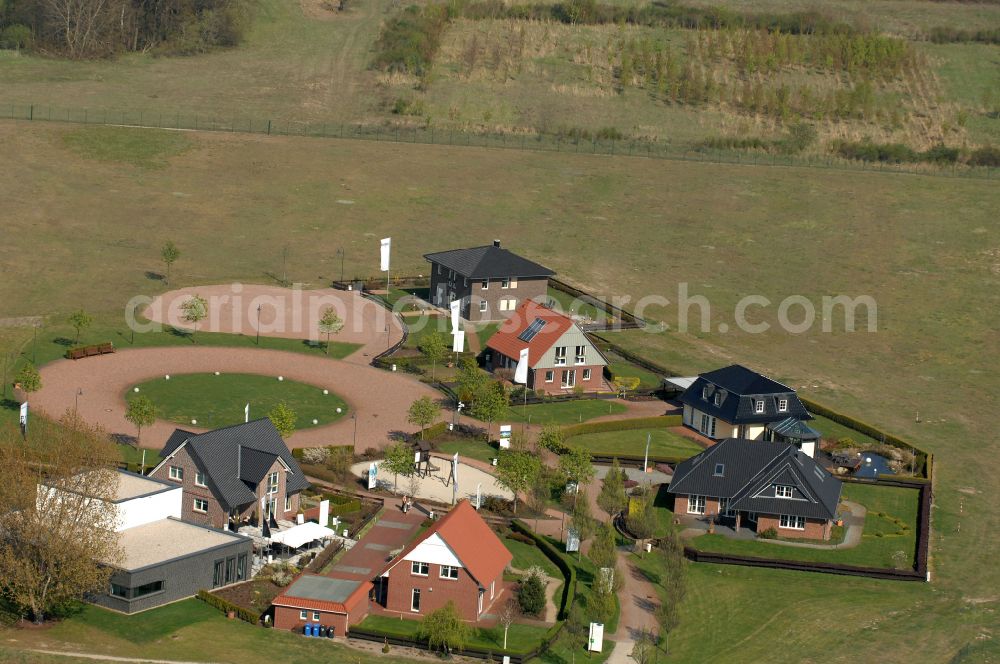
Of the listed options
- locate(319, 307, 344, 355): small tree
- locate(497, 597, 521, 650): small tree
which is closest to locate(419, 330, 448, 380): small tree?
locate(319, 307, 344, 355): small tree

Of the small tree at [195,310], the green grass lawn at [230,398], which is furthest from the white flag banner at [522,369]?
the small tree at [195,310]

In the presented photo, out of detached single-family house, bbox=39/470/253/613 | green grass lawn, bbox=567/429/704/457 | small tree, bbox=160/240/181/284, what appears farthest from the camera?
small tree, bbox=160/240/181/284

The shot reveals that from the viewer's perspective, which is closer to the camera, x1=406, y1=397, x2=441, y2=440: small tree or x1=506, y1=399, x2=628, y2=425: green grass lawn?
x1=406, y1=397, x2=441, y2=440: small tree

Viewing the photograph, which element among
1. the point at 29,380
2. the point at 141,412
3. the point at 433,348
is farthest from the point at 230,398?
the point at 433,348

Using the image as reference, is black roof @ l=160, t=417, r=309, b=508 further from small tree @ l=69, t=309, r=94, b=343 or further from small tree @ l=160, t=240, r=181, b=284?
small tree @ l=160, t=240, r=181, b=284

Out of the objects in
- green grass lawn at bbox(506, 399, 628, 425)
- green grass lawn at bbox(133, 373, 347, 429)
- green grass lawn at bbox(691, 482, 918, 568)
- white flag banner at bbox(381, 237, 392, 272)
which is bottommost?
green grass lawn at bbox(691, 482, 918, 568)

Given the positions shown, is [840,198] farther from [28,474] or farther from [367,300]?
[28,474]

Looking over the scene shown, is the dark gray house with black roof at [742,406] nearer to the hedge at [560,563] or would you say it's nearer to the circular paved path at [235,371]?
the circular paved path at [235,371]

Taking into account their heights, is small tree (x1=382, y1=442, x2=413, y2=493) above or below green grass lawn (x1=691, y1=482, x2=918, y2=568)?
above
